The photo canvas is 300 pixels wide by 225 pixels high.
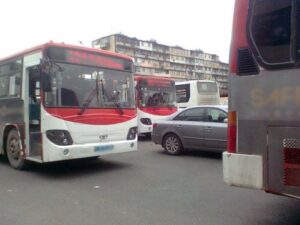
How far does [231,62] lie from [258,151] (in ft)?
3.58

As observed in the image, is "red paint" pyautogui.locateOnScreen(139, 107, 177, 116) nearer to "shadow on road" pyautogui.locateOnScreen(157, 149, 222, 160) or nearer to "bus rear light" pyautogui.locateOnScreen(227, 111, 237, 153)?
"shadow on road" pyautogui.locateOnScreen(157, 149, 222, 160)

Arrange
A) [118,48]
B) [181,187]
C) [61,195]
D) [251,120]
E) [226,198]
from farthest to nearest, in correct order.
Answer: [118,48] → [181,187] → [61,195] → [226,198] → [251,120]

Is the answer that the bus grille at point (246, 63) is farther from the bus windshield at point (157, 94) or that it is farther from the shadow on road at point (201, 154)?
the bus windshield at point (157, 94)

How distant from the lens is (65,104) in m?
7.88

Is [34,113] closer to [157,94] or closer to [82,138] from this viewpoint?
[82,138]

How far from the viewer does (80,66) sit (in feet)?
27.1

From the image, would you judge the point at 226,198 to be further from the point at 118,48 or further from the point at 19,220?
the point at 118,48

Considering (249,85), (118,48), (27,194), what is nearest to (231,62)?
(249,85)

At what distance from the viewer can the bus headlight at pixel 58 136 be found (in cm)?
774

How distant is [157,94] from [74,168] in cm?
726

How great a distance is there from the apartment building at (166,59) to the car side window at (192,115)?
7410 centimetres

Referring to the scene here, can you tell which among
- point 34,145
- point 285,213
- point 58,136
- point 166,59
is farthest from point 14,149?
point 166,59

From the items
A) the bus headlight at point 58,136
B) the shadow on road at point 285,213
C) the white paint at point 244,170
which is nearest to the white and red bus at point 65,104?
the bus headlight at point 58,136

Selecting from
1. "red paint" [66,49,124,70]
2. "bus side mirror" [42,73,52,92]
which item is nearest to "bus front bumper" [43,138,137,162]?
"bus side mirror" [42,73,52,92]
